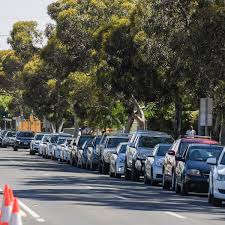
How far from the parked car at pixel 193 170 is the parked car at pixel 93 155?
56.1 feet

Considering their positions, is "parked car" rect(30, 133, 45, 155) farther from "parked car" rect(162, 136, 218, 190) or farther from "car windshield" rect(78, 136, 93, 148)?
"parked car" rect(162, 136, 218, 190)

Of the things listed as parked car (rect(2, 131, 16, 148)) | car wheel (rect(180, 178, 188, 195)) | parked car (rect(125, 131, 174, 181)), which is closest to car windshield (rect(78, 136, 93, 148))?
parked car (rect(125, 131, 174, 181))

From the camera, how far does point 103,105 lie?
62781mm

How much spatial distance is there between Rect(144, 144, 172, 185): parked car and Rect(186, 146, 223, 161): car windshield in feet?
13.2

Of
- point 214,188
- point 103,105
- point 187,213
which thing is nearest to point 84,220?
point 187,213

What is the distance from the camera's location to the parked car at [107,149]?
140 feet

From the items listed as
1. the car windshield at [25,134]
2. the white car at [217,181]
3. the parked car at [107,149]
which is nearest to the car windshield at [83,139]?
the parked car at [107,149]

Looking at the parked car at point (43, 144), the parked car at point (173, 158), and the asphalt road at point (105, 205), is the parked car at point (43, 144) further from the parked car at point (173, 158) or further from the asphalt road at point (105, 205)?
the parked car at point (173, 158)

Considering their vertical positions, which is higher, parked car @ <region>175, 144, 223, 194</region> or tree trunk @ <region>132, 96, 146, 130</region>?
tree trunk @ <region>132, 96, 146, 130</region>

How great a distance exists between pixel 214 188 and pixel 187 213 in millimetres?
2490

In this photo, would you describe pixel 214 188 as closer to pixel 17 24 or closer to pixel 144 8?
pixel 144 8

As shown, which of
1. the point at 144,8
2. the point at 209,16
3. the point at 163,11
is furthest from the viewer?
the point at 144,8

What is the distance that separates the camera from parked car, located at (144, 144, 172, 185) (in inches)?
1314

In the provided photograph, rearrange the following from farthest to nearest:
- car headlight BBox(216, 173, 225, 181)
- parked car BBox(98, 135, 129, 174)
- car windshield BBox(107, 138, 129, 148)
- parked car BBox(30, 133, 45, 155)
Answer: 1. parked car BBox(30, 133, 45, 155)
2. car windshield BBox(107, 138, 129, 148)
3. parked car BBox(98, 135, 129, 174)
4. car headlight BBox(216, 173, 225, 181)
